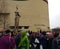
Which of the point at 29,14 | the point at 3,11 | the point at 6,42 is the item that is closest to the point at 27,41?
the point at 6,42

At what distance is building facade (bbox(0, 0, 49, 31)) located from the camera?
43.4 meters

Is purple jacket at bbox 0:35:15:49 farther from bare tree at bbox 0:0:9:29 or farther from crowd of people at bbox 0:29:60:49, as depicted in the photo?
bare tree at bbox 0:0:9:29

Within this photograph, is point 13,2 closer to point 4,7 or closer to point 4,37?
point 4,7

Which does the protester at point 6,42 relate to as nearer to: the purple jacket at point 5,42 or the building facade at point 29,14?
the purple jacket at point 5,42

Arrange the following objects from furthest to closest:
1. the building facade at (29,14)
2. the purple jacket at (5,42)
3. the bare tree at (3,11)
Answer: the building facade at (29,14), the bare tree at (3,11), the purple jacket at (5,42)

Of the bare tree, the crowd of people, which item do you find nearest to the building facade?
the bare tree

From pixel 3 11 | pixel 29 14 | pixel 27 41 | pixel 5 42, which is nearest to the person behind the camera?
pixel 5 42

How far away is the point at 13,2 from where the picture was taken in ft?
148

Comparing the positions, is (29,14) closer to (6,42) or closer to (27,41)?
(27,41)

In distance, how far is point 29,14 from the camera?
4469 cm

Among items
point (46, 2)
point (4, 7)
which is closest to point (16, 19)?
point (4, 7)

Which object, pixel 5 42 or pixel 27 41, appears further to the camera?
pixel 27 41

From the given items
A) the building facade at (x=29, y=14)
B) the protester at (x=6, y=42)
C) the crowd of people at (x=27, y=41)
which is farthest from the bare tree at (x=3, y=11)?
the protester at (x=6, y=42)

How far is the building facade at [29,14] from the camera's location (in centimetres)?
4338
